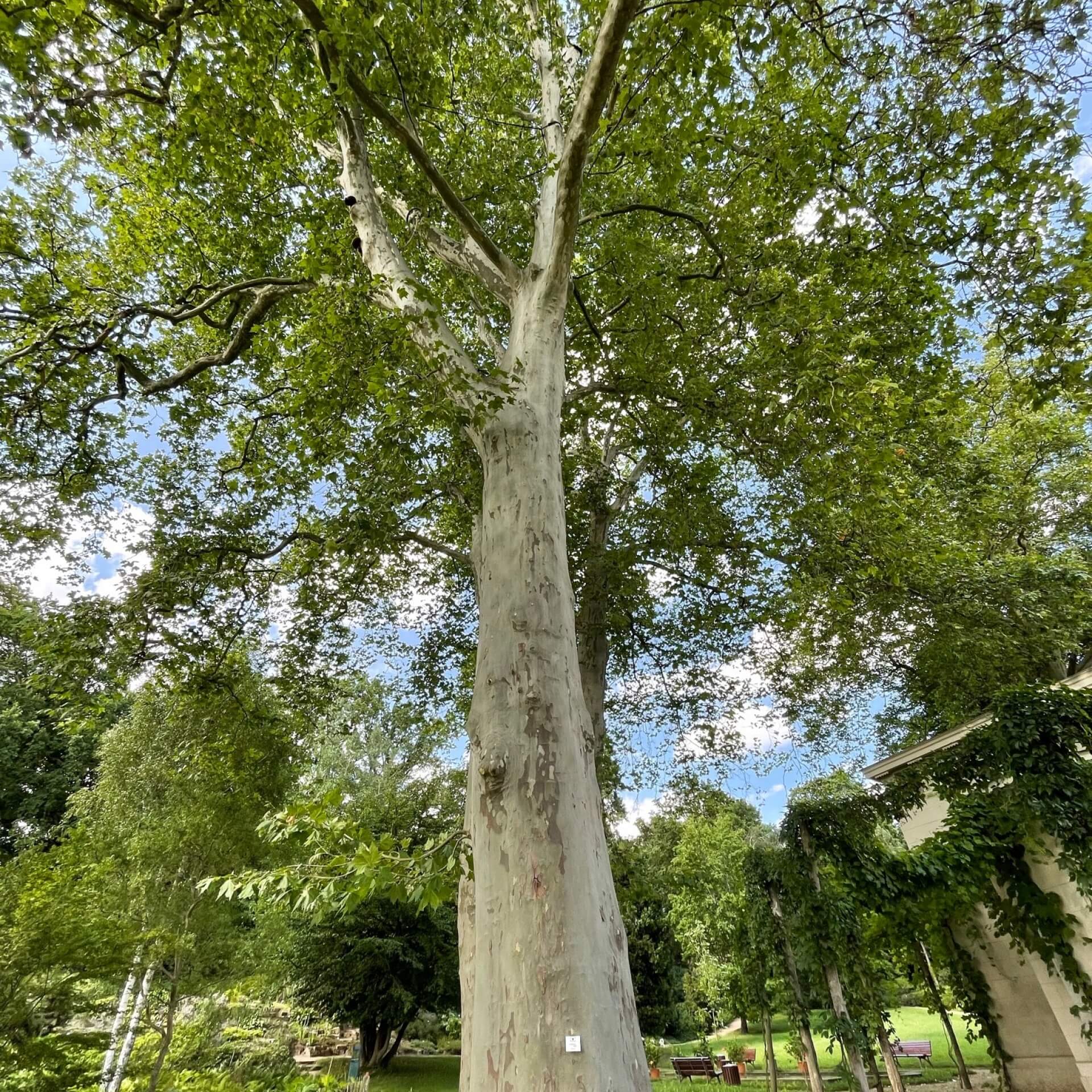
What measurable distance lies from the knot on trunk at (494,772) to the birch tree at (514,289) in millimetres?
10

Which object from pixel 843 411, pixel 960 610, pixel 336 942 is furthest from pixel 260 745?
pixel 336 942

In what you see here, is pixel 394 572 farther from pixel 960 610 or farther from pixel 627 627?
pixel 960 610

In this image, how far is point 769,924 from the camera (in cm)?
995

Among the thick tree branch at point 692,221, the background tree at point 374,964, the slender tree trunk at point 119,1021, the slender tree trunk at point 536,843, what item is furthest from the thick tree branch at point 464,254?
the background tree at point 374,964

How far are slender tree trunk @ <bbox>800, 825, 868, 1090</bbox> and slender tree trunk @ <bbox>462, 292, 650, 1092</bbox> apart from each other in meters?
7.17

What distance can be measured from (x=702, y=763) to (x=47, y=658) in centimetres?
889

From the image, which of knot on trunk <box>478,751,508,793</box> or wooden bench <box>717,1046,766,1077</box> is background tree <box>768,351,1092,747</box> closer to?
knot on trunk <box>478,751,508,793</box>

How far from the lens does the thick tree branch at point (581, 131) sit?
10.7 ft

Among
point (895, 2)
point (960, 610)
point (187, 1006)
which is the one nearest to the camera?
point (895, 2)

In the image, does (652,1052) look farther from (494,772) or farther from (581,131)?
(581,131)

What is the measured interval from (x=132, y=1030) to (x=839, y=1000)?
9.83m

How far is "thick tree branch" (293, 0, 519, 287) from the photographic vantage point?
12.1 feet

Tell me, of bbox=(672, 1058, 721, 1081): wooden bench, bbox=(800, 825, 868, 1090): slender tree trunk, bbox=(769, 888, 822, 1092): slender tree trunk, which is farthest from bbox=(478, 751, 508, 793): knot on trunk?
bbox=(672, 1058, 721, 1081): wooden bench

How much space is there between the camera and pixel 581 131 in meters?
3.73
